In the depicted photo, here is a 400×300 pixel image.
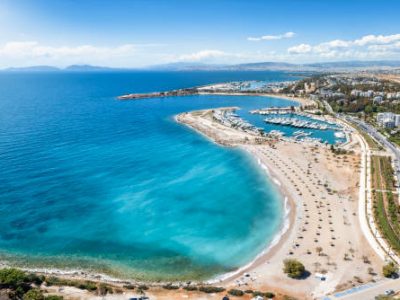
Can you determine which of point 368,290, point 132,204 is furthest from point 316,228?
point 132,204

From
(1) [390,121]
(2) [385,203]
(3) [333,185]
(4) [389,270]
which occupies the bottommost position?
(4) [389,270]

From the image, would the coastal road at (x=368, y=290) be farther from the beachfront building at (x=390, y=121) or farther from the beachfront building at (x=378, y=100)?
the beachfront building at (x=378, y=100)

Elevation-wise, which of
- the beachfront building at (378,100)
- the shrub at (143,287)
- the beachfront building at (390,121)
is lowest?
the shrub at (143,287)

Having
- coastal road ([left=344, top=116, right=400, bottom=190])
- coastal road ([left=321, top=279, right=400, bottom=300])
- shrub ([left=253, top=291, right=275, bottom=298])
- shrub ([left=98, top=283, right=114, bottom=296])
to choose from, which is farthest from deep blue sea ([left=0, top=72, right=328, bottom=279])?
coastal road ([left=344, top=116, right=400, bottom=190])

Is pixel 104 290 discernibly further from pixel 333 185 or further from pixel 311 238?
pixel 333 185

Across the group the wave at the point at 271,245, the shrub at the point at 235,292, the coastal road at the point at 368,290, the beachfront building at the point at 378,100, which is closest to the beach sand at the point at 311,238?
the wave at the point at 271,245
